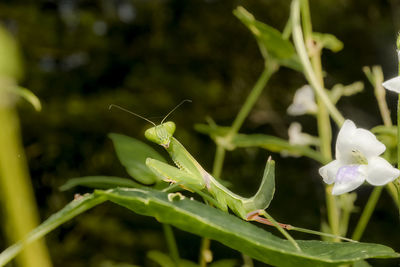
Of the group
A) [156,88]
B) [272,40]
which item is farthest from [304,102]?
[156,88]

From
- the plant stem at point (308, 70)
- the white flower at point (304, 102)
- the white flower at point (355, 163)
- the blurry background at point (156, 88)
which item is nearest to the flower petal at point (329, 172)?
the white flower at point (355, 163)

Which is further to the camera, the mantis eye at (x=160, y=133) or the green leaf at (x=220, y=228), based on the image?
the mantis eye at (x=160, y=133)

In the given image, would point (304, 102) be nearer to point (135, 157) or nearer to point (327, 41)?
point (327, 41)

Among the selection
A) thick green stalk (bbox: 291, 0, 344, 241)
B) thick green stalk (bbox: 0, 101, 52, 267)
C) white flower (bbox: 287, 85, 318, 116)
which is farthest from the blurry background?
thick green stalk (bbox: 0, 101, 52, 267)

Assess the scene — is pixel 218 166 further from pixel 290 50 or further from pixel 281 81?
pixel 281 81

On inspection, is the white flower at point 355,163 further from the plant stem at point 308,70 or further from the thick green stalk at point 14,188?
the thick green stalk at point 14,188

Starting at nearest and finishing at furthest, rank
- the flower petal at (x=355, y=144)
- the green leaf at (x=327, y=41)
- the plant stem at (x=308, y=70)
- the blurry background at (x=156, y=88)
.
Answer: the flower petal at (x=355, y=144) < the plant stem at (x=308, y=70) < the green leaf at (x=327, y=41) < the blurry background at (x=156, y=88)

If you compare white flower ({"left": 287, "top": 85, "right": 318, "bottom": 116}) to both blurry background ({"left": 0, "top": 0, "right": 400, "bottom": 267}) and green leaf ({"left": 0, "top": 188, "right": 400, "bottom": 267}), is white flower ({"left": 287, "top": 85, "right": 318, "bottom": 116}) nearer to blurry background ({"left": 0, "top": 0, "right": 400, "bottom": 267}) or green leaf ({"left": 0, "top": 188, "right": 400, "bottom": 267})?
green leaf ({"left": 0, "top": 188, "right": 400, "bottom": 267})
